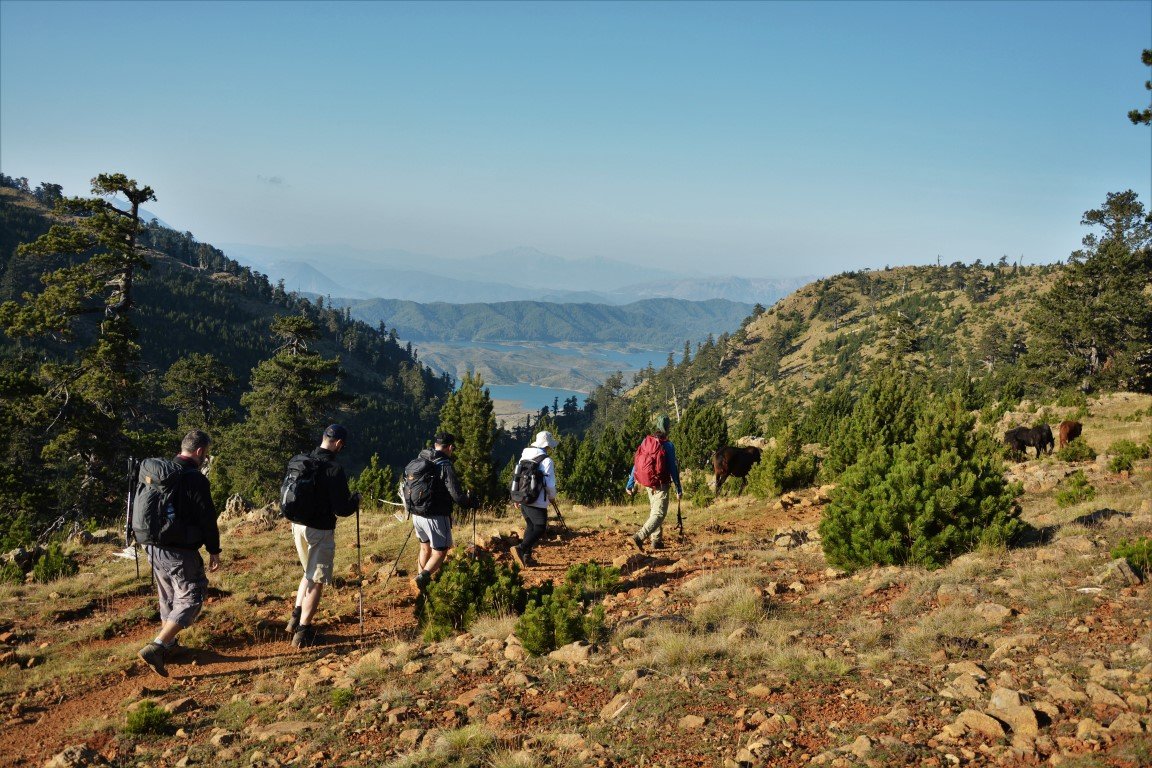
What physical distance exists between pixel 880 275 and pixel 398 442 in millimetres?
128549

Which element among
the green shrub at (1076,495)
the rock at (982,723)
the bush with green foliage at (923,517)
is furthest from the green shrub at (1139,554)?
the green shrub at (1076,495)

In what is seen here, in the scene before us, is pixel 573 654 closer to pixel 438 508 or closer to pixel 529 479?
pixel 438 508

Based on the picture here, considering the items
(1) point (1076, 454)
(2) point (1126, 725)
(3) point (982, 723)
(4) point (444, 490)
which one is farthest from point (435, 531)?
(1) point (1076, 454)

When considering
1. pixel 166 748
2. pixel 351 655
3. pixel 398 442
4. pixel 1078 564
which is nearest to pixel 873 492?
pixel 1078 564

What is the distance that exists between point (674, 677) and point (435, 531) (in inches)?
145

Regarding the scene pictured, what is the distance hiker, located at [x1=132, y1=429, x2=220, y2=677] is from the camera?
5.75 metres

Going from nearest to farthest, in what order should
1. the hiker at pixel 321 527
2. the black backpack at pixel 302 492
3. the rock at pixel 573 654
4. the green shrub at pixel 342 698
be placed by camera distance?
1. the green shrub at pixel 342 698
2. the rock at pixel 573 654
3. the black backpack at pixel 302 492
4. the hiker at pixel 321 527

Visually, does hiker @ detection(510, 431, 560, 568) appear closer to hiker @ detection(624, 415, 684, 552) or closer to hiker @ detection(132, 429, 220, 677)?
hiker @ detection(624, 415, 684, 552)

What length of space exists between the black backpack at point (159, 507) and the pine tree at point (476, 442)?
13233 millimetres

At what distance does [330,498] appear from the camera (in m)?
6.54

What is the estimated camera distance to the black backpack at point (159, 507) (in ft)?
18.7

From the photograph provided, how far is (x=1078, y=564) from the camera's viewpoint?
21.8 feet

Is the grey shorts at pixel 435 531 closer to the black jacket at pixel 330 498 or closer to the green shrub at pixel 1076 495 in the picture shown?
the black jacket at pixel 330 498

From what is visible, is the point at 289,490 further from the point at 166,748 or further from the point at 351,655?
the point at 166,748
